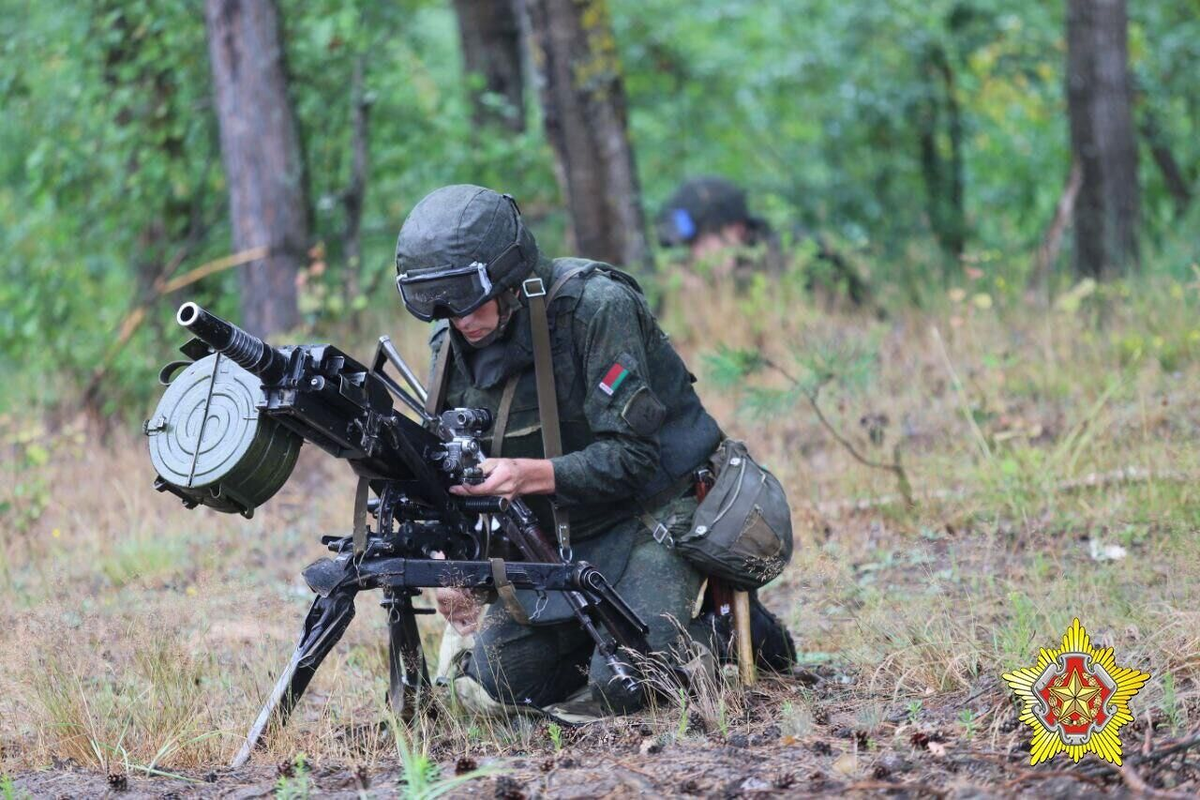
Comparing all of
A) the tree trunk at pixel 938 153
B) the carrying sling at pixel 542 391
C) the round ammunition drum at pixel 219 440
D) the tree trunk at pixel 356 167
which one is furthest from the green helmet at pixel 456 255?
the tree trunk at pixel 938 153

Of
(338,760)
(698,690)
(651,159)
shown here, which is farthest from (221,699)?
(651,159)

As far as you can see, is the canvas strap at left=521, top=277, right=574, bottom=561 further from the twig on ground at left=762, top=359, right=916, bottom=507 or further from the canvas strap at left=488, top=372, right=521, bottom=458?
the twig on ground at left=762, top=359, right=916, bottom=507

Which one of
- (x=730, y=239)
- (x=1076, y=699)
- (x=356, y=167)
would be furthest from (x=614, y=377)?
(x=356, y=167)

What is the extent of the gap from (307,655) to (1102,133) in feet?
23.0

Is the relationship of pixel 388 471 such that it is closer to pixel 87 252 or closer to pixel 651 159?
pixel 87 252

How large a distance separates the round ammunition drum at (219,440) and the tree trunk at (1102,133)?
667cm

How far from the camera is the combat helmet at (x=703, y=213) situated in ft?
33.2

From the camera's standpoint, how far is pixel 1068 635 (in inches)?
144

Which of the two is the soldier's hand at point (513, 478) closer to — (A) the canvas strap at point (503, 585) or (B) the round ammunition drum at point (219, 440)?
(A) the canvas strap at point (503, 585)

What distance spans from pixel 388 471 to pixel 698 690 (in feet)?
3.78

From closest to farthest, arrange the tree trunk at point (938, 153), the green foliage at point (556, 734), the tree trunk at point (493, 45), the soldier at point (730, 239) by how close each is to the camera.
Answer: the green foliage at point (556, 734), the soldier at point (730, 239), the tree trunk at point (938, 153), the tree trunk at point (493, 45)

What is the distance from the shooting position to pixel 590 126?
8820 millimetres

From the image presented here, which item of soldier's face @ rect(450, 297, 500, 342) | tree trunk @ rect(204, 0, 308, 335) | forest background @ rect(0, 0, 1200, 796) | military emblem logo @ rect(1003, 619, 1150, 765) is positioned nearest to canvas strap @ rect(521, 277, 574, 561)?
soldier's face @ rect(450, 297, 500, 342)

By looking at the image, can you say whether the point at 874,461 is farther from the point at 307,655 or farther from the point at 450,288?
the point at 307,655
